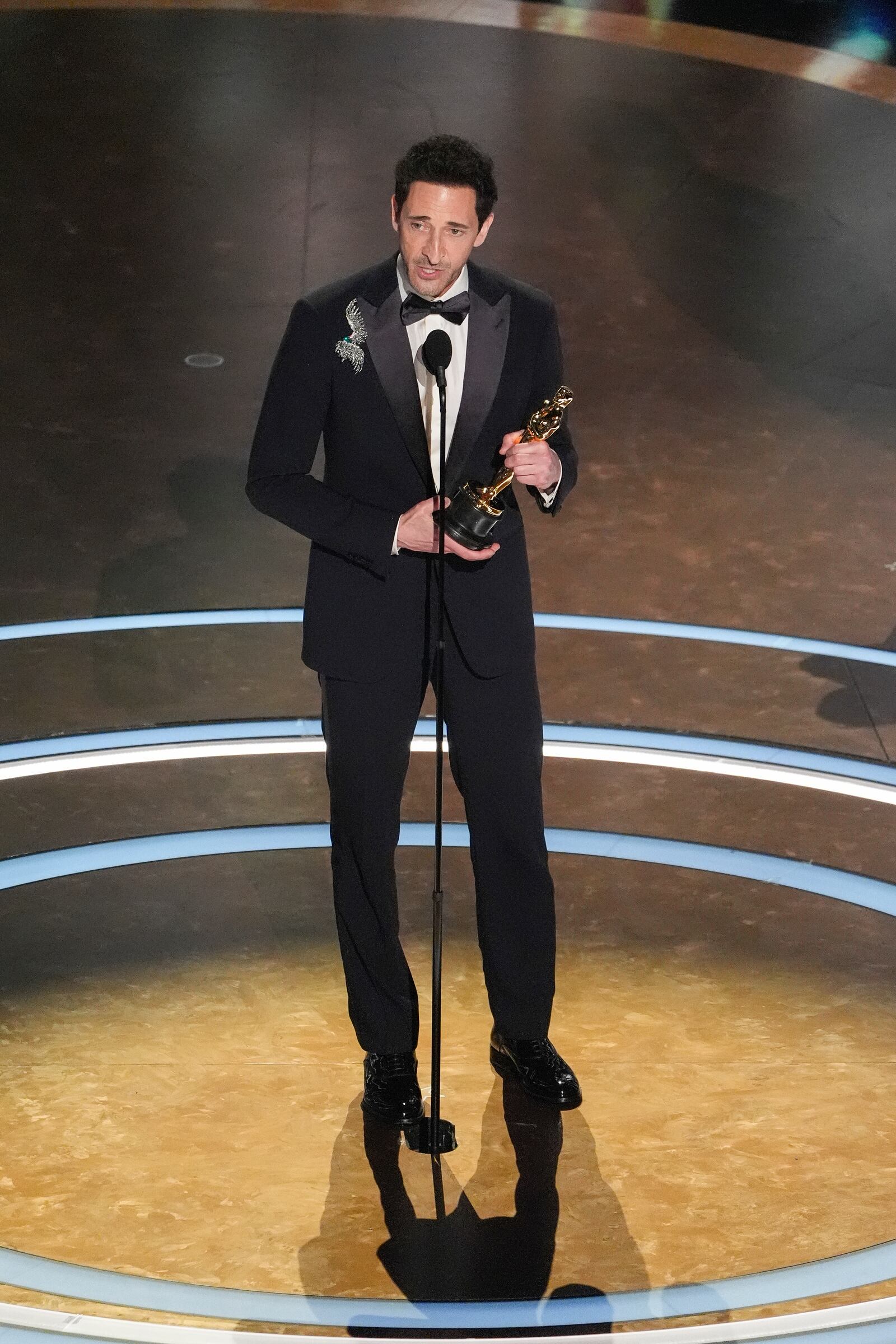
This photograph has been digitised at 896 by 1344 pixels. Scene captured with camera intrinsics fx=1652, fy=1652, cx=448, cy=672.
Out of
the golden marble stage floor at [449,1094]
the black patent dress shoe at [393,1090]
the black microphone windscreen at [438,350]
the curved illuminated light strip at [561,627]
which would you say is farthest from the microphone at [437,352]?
the curved illuminated light strip at [561,627]

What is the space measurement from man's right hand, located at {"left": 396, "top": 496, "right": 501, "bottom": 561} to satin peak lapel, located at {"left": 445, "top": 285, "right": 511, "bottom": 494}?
115 mm

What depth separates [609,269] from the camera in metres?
7.72

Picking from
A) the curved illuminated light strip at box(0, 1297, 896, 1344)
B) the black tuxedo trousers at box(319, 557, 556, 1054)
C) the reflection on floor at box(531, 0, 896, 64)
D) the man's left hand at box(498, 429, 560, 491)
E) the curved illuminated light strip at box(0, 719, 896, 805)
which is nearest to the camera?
the curved illuminated light strip at box(0, 1297, 896, 1344)

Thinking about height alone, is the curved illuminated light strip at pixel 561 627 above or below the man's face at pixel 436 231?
below

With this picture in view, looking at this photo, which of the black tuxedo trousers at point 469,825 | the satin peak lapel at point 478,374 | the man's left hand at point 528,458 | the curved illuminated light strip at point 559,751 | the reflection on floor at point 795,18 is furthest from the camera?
the reflection on floor at point 795,18

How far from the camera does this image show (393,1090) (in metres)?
3.13

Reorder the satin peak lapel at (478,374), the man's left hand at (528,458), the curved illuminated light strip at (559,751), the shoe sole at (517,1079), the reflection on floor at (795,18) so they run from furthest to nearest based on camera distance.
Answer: the reflection on floor at (795,18) → the curved illuminated light strip at (559,751) → the shoe sole at (517,1079) → the satin peak lapel at (478,374) → the man's left hand at (528,458)

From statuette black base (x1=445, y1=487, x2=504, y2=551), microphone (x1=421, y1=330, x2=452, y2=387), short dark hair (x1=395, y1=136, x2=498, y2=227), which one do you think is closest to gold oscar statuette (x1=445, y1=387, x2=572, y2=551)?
statuette black base (x1=445, y1=487, x2=504, y2=551)

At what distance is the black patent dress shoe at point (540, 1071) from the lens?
3.16m

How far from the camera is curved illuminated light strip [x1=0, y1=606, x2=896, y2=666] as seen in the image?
4.93 meters

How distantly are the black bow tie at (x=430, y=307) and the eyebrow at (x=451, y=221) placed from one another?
14 cm

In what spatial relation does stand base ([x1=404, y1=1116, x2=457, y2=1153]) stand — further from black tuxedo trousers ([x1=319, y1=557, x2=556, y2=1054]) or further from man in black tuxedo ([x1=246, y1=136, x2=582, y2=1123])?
black tuxedo trousers ([x1=319, y1=557, x2=556, y2=1054])

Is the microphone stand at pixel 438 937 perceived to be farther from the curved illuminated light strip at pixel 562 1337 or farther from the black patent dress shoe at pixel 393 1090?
the curved illuminated light strip at pixel 562 1337

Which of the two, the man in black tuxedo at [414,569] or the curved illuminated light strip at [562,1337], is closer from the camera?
the curved illuminated light strip at [562,1337]
